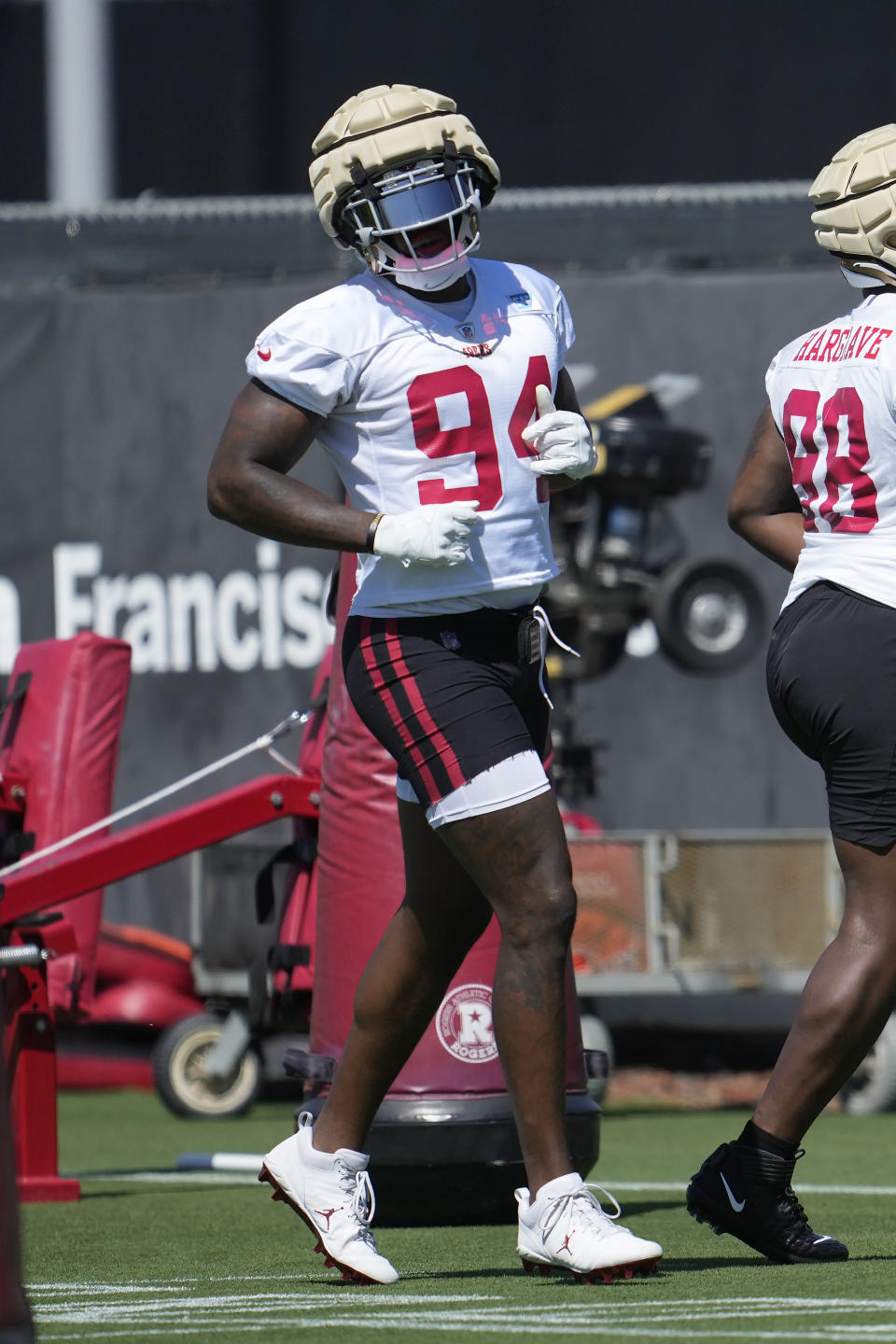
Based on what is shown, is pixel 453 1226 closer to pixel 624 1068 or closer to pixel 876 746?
pixel 876 746

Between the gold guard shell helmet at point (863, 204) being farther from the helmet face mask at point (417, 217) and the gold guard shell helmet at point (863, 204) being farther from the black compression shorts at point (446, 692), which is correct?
the black compression shorts at point (446, 692)

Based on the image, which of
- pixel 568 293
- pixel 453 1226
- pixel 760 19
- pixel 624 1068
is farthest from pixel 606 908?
pixel 760 19

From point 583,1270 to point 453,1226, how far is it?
131 centimetres

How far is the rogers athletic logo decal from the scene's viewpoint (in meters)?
4.82

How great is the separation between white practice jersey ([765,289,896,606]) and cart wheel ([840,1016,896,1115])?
13.8ft

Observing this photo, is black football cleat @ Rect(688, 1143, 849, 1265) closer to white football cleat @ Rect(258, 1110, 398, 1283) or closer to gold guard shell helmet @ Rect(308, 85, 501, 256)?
white football cleat @ Rect(258, 1110, 398, 1283)

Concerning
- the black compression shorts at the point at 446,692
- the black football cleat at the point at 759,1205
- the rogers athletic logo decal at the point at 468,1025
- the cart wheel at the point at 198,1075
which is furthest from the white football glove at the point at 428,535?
the cart wheel at the point at 198,1075

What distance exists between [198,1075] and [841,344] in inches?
195

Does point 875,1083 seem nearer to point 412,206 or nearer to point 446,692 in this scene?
point 446,692

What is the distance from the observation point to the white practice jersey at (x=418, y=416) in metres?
3.68

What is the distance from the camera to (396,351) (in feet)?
12.2

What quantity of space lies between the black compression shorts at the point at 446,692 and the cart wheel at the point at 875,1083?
4332 mm

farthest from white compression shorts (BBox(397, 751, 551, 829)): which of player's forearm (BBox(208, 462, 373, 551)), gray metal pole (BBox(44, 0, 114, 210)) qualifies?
gray metal pole (BBox(44, 0, 114, 210))

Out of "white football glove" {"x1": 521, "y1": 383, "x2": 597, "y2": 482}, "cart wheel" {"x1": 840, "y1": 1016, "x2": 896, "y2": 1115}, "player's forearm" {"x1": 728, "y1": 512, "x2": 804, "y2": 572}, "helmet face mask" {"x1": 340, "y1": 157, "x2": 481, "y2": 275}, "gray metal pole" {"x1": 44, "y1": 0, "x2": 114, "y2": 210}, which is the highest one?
"gray metal pole" {"x1": 44, "y1": 0, "x2": 114, "y2": 210}
